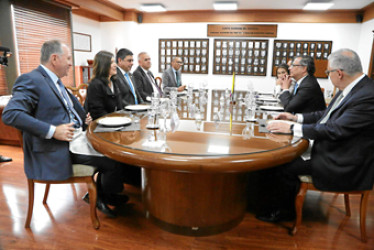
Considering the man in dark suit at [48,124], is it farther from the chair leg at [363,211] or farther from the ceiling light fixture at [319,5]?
the ceiling light fixture at [319,5]

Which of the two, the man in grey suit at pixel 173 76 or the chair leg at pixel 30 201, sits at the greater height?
the man in grey suit at pixel 173 76

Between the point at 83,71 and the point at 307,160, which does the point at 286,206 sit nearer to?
the point at 307,160

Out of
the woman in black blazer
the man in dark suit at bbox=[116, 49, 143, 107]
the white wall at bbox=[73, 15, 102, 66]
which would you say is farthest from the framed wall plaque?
the woman in black blazer

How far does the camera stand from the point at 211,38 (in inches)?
276

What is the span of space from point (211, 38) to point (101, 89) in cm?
513

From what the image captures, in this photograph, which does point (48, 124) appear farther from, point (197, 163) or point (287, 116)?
point (287, 116)

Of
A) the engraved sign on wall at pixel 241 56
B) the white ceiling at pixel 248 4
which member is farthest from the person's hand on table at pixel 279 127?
the engraved sign on wall at pixel 241 56

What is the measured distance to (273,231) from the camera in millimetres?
1899

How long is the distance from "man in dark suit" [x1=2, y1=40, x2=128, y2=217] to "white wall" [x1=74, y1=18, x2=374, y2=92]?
5253 mm

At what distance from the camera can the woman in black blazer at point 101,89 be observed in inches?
100

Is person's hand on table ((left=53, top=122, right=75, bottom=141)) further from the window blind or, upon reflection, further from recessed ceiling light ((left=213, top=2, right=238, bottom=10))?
recessed ceiling light ((left=213, top=2, right=238, bottom=10))

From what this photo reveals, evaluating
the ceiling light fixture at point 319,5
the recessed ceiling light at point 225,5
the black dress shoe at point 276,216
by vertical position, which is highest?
the recessed ceiling light at point 225,5

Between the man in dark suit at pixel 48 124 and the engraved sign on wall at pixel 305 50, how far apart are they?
6082 mm

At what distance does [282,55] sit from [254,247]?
6.07 meters
